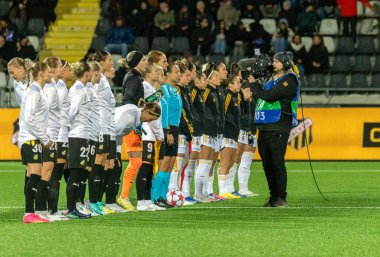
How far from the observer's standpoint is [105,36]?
1250 inches

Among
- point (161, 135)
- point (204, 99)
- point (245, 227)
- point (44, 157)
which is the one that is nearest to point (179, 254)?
point (245, 227)

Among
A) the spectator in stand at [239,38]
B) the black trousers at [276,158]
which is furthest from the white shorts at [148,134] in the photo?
the spectator in stand at [239,38]

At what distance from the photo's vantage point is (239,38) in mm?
30188

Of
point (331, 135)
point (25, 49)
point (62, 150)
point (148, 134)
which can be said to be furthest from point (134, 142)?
point (25, 49)

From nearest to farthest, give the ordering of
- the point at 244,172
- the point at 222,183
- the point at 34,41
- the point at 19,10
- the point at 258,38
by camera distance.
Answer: the point at 222,183 < the point at 244,172 < the point at 258,38 < the point at 34,41 < the point at 19,10

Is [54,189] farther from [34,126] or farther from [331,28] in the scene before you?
[331,28]

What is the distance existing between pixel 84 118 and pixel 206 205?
10.7 ft

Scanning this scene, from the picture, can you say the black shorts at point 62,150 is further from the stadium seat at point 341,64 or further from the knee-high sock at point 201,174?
the stadium seat at point 341,64

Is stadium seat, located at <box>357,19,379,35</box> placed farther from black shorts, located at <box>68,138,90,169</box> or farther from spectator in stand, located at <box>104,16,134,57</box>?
black shorts, located at <box>68,138,90,169</box>

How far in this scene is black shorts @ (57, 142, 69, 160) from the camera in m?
13.8

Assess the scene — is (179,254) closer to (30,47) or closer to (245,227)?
(245,227)

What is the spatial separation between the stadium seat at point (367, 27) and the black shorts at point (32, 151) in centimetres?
1974

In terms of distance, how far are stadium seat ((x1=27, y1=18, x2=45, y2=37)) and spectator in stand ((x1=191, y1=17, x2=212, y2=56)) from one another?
495 centimetres

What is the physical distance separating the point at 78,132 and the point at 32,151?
32.4 inches
